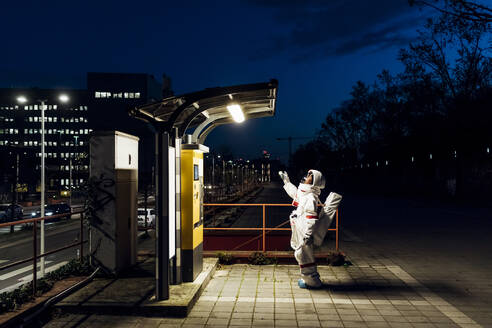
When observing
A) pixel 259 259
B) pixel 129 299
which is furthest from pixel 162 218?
pixel 259 259

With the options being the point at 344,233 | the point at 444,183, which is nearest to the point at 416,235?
the point at 344,233

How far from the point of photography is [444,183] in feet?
124

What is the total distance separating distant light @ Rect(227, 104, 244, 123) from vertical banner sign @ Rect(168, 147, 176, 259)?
5.33 feet

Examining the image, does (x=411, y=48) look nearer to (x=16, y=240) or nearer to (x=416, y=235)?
(x=416, y=235)

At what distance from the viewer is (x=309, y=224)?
660 centimetres

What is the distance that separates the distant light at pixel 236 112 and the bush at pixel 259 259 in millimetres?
2954

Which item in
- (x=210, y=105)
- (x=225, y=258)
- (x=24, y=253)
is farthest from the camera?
(x=24, y=253)

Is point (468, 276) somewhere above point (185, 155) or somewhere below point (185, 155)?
below

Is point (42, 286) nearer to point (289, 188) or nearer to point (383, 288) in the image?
point (289, 188)

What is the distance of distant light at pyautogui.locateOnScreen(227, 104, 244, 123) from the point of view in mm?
7075

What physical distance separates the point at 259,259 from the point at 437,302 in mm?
A: 3620

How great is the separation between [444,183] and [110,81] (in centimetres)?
8182

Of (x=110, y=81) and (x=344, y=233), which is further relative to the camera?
(x=110, y=81)

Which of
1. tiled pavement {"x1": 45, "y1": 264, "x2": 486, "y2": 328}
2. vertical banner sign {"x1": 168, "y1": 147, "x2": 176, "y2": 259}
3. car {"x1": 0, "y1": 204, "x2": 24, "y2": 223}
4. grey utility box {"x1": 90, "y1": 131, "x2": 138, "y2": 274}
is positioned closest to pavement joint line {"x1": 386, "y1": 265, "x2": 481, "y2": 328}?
tiled pavement {"x1": 45, "y1": 264, "x2": 486, "y2": 328}
